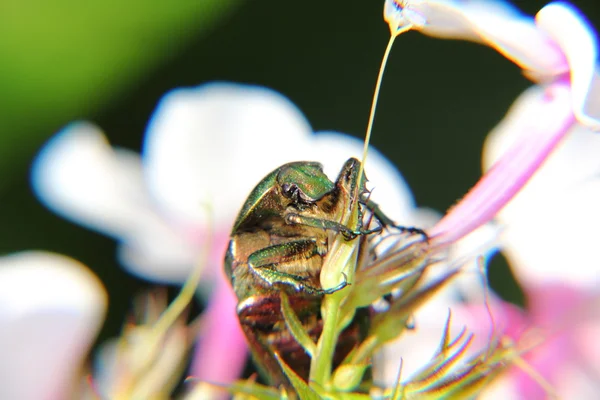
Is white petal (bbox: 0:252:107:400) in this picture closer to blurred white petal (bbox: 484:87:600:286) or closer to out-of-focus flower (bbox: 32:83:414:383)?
out-of-focus flower (bbox: 32:83:414:383)

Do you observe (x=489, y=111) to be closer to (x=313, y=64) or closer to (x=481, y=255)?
(x=313, y=64)

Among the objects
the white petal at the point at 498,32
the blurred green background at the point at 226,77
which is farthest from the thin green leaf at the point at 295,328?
the blurred green background at the point at 226,77

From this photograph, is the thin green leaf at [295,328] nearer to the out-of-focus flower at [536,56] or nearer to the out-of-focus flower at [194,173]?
the out-of-focus flower at [536,56]

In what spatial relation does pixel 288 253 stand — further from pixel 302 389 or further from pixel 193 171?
pixel 193 171

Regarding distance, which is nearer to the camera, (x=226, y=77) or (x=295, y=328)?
(x=295, y=328)

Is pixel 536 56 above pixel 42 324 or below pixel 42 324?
above

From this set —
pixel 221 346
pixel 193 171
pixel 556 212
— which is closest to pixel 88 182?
pixel 193 171

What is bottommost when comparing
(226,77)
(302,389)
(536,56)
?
(226,77)
